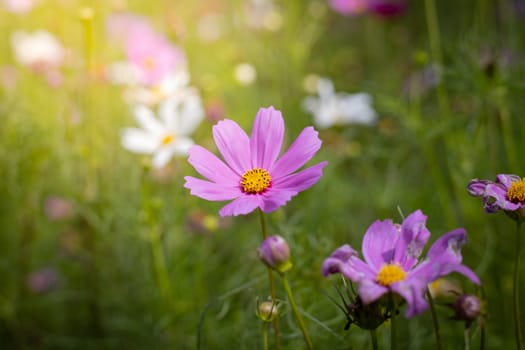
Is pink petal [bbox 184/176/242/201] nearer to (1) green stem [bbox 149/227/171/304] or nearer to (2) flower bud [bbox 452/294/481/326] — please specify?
(2) flower bud [bbox 452/294/481/326]

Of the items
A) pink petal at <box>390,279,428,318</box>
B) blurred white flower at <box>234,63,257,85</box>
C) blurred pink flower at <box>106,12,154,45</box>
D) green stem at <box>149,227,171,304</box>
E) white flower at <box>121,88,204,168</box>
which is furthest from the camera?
blurred pink flower at <box>106,12,154,45</box>

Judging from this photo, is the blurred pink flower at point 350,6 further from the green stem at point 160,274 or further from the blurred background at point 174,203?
the green stem at point 160,274

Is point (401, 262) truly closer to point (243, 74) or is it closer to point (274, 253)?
point (274, 253)

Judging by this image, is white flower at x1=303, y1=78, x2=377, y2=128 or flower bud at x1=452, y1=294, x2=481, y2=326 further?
white flower at x1=303, y1=78, x2=377, y2=128

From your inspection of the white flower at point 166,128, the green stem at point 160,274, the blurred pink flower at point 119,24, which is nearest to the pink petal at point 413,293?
the green stem at point 160,274

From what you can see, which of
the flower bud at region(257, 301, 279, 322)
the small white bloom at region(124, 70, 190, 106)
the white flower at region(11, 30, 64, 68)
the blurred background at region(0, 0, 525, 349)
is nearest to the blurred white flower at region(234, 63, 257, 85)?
the blurred background at region(0, 0, 525, 349)
